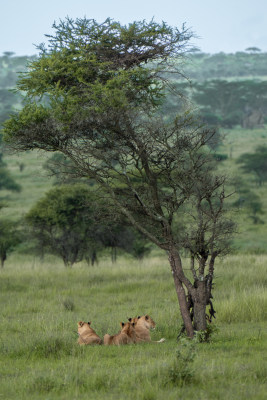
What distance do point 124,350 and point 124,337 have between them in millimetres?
689

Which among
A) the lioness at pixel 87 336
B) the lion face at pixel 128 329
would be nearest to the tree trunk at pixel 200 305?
the lion face at pixel 128 329

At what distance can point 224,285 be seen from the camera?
1705 centimetres

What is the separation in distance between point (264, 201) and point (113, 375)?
43.0m

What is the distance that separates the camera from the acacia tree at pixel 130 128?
9.89 meters

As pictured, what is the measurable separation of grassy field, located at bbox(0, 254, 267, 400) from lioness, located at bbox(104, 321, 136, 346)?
389 mm

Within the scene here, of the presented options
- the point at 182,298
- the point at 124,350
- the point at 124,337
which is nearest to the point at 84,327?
the point at 124,337

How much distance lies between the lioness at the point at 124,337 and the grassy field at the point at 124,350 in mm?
389

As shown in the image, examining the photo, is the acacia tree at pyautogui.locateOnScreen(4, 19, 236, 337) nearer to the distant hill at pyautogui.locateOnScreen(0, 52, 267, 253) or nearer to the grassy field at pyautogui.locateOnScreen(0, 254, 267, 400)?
the distant hill at pyautogui.locateOnScreen(0, 52, 267, 253)

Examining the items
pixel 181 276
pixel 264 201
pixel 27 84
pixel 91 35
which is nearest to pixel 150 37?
pixel 91 35

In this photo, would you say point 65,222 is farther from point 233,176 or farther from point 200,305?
point 200,305

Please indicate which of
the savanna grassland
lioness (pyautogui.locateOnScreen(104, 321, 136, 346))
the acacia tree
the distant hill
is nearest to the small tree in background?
the distant hill

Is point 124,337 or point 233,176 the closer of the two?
point 124,337

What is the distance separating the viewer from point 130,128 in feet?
33.1

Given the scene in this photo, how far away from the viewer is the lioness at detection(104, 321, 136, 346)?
380 inches
